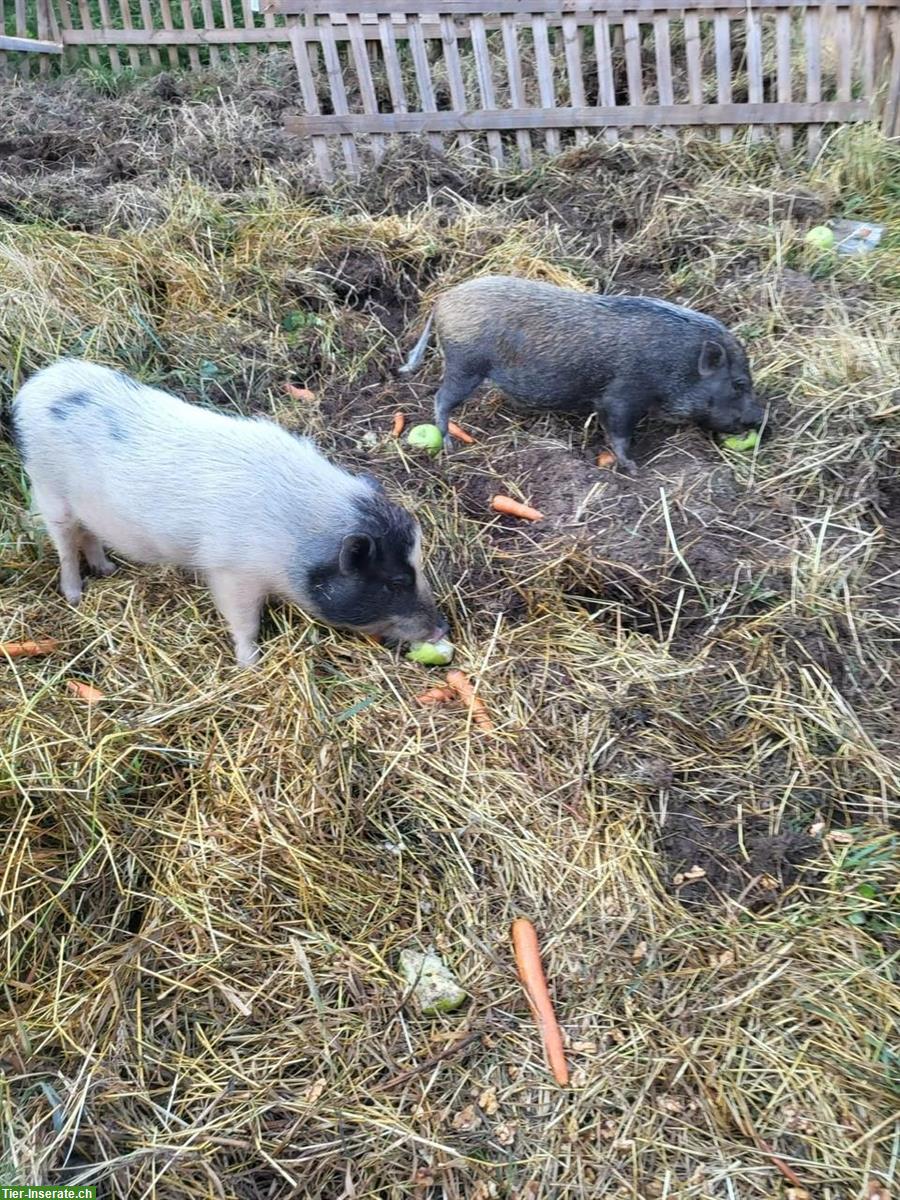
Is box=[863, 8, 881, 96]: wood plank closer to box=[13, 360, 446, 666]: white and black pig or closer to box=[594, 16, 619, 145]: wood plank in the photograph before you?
box=[594, 16, 619, 145]: wood plank

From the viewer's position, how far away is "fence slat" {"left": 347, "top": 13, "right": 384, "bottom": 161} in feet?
20.9

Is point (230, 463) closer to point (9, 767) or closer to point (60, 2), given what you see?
point (9, 767)

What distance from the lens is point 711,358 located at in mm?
4434

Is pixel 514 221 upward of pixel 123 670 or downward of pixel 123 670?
upward

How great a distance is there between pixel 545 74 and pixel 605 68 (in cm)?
39

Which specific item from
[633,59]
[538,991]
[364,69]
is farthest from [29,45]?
[538,991]

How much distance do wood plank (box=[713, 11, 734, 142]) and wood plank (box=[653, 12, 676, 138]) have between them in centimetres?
30

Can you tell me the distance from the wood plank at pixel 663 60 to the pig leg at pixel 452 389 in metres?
2.87

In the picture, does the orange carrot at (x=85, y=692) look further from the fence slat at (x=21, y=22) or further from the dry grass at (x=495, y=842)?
the fence slat at (x=21, y=22)

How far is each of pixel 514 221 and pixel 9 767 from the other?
446cm

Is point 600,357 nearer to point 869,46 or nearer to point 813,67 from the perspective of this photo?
point 813,67

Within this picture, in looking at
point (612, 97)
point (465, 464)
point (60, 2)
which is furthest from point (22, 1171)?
point (60, 2)

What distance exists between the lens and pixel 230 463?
3715 millimetres

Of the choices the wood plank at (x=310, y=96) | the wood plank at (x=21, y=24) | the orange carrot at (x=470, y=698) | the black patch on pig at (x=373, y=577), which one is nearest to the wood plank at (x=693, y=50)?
the wood plank at (x=310, y=96)
